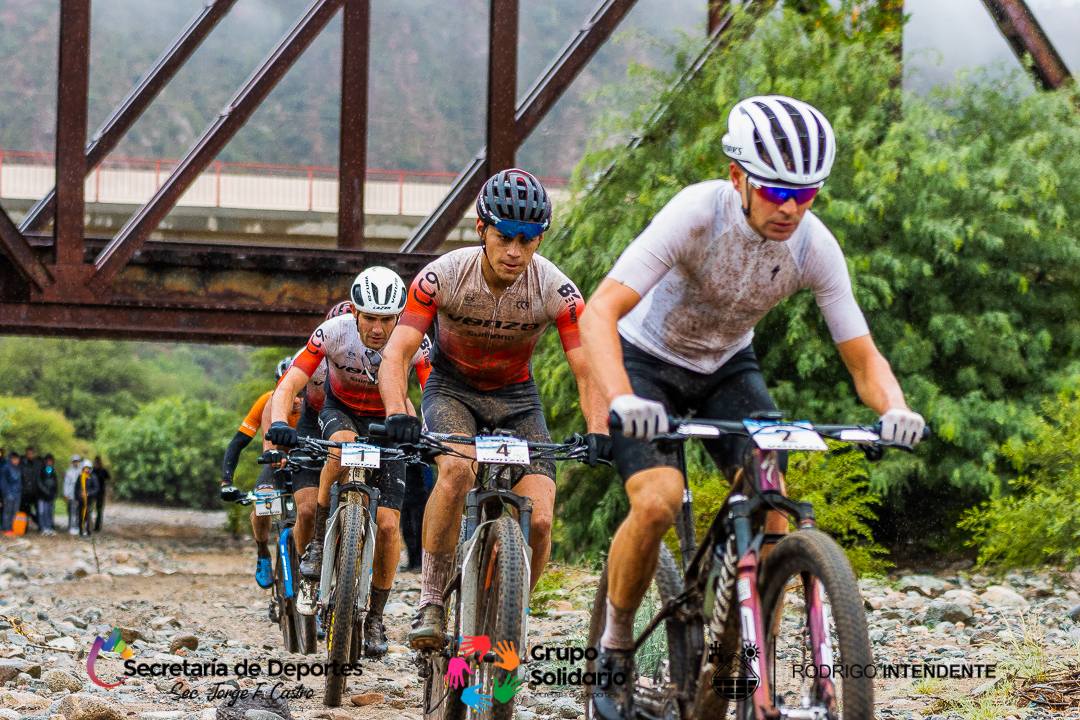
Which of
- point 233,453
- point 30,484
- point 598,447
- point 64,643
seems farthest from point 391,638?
point 30,484

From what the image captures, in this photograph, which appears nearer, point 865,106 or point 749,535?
point 749,535

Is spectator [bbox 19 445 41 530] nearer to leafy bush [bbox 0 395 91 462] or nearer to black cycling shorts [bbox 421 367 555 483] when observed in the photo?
black cycling shorts [bbox 421 367 555 483]

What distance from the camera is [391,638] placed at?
1129 centimetres

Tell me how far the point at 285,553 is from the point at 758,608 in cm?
631

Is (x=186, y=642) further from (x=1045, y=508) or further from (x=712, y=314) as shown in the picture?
(x=1045, y=508)

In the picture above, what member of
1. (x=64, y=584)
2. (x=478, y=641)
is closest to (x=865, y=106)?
(x=64, y=584)

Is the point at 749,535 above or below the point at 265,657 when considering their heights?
above

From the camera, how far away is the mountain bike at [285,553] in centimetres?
981

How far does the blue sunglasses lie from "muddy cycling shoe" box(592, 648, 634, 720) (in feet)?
6.10

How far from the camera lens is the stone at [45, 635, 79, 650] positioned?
9.62 meters

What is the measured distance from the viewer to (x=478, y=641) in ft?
19.2

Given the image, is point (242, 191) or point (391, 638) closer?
point (391, 638)

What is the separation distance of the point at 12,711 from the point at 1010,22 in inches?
610

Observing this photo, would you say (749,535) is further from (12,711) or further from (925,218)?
(925,218)
